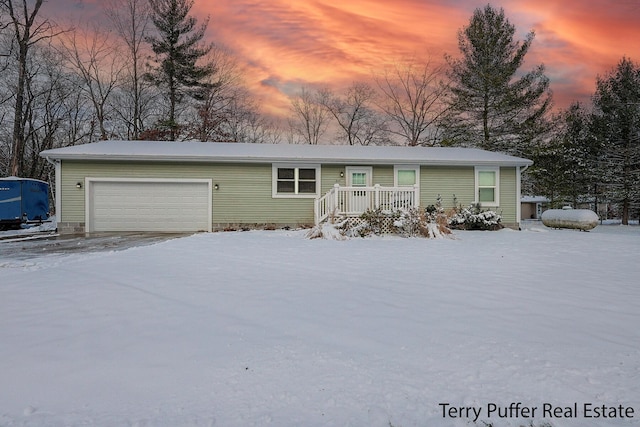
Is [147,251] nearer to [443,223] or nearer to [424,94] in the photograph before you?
[443,223]

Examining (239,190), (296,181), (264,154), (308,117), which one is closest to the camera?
(239,190)

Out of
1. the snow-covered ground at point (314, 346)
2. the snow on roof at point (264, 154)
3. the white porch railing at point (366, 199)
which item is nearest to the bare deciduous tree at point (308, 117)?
the snow on roof at point (264, 154)

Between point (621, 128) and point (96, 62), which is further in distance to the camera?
point (96, 62)

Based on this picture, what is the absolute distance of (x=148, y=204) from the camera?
12438 millimetres

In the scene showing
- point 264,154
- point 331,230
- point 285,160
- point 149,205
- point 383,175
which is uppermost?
point 264,154

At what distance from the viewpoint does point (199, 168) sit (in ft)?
41.2

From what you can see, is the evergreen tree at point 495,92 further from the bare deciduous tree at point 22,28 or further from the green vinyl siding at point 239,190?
the bare deciduous tree at point 22,28

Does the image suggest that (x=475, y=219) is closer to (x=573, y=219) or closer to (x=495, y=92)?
(x=573, y=219)

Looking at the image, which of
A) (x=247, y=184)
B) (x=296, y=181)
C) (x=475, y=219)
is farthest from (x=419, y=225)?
(x=247, y=184)

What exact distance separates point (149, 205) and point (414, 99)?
19.6 meters

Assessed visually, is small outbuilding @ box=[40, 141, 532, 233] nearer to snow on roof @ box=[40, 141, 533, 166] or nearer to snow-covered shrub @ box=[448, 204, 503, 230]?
snow on roof @ box=[40, 141, 533, 166]

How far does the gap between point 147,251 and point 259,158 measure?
236 inches

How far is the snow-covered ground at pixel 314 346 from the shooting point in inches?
74.1

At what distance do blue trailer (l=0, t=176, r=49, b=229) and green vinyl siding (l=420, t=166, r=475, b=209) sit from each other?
15.5 metres
